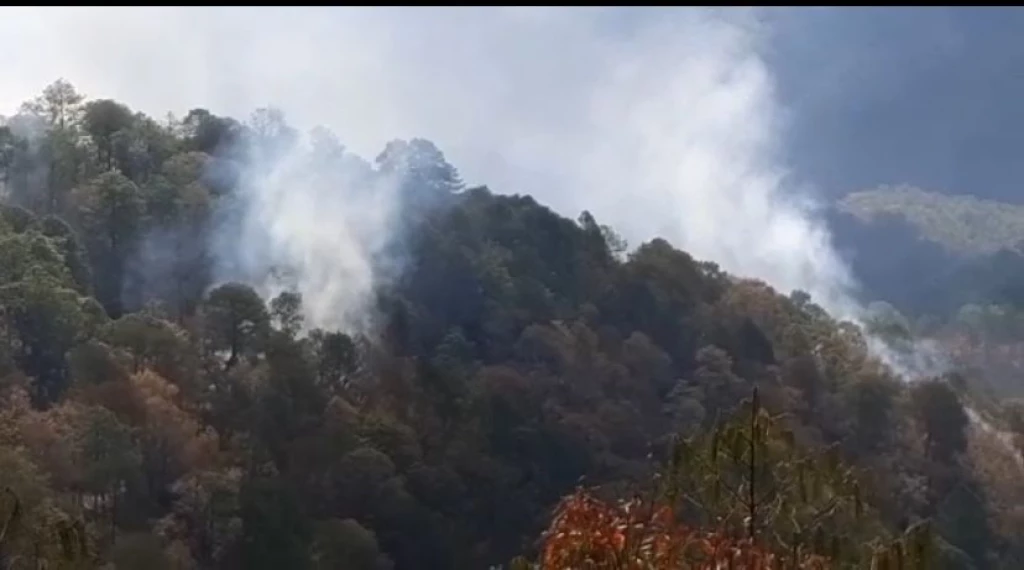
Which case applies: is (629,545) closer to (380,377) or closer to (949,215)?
(380,377)

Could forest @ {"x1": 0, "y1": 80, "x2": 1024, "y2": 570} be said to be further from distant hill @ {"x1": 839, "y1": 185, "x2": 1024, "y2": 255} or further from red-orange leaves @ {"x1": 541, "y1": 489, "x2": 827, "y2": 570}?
distant hill @ {"x1": 839, "y1": 185, "x2": 1024, "y2": 255}

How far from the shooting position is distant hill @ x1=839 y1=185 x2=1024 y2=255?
7506cm

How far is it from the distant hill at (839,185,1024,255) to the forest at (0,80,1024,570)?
4516 cm

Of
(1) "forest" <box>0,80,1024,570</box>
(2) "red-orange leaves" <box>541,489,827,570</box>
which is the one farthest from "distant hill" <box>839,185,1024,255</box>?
(2) "red-orange leaves" <box>541,489,827,570</box>

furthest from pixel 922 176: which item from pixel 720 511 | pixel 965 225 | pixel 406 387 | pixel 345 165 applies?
pixel 720 511

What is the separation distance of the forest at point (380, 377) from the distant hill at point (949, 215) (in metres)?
45.2

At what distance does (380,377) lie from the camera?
68.9 feet

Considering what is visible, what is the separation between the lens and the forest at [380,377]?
16.1 metres

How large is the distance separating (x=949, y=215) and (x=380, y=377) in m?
66.4

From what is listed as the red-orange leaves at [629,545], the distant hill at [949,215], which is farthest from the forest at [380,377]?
the distant hill at [949,215]

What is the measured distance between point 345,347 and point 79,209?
4.87m

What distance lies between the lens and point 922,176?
95500 mm

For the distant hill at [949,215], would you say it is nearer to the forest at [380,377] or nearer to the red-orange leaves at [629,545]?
the forest at [380,377]

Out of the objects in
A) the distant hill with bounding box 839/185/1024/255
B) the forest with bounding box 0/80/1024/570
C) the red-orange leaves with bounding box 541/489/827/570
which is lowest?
the red-orange leaves with bounding box 541/489/827/570
